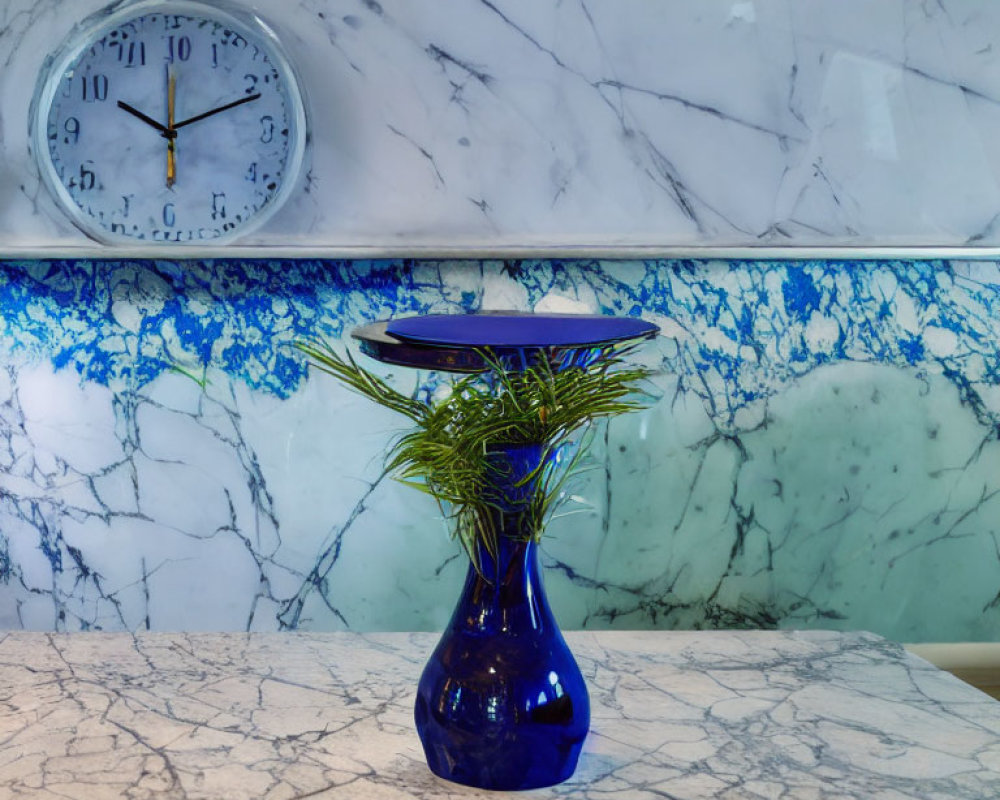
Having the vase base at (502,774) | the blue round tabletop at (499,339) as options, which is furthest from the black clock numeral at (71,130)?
the vase base at (502,774)

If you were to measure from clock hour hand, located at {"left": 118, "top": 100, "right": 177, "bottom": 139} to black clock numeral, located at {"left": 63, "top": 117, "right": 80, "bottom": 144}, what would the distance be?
0.18 ft

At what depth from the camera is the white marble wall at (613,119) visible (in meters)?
1.34

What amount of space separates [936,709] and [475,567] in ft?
1.76

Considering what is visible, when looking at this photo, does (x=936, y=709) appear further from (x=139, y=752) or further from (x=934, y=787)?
(x=139, y=752)

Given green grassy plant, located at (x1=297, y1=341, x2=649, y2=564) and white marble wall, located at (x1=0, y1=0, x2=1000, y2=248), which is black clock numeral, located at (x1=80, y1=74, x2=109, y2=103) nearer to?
white marble wall, located at (x1=0, y1=0, x2=1000, y2=248)

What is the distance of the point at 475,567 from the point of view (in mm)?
1002

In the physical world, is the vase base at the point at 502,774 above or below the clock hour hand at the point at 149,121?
below

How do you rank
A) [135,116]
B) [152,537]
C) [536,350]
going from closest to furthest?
1. [536,350]
2. [135,116]
3. [152,537]

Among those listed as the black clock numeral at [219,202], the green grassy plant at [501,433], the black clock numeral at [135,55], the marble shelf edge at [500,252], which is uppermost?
the black clock numeral at [135,55]

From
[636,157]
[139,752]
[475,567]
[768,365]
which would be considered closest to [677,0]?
[636,157]

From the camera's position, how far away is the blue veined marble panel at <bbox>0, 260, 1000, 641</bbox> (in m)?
1.40

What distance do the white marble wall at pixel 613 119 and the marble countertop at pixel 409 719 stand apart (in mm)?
490

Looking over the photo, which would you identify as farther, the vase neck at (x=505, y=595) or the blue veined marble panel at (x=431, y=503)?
the blue veined marble panel at (x=431, y=503)

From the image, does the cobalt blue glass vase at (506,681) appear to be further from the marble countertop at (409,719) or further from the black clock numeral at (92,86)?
the black clock numeral at (92,86)
